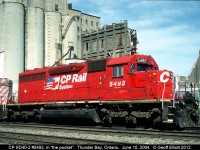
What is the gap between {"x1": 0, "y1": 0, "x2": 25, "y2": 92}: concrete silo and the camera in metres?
43.9

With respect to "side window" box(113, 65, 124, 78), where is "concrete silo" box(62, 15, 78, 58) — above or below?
above

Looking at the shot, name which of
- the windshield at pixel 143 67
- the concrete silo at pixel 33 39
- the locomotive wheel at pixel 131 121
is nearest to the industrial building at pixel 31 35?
the concrete silo at pixel 33 39

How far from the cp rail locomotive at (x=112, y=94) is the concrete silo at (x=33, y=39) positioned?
86.3 feet

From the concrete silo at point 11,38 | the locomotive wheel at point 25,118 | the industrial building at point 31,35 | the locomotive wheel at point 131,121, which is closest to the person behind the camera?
the locomotive wheel at point 131,121

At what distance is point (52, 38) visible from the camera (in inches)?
1987

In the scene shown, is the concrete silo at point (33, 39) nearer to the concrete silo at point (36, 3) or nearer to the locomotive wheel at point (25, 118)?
the concrete silo at point (36, 3)

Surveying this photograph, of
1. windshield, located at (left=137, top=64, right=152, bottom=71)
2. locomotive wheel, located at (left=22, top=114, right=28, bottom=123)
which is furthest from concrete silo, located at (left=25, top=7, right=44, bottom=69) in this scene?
windshield, located at (left=137, top=64, right=152, bottom=71)

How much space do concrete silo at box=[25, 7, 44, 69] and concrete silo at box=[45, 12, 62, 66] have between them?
6.08 ft

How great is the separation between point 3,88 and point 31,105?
3336 millimetres

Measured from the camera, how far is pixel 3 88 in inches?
913

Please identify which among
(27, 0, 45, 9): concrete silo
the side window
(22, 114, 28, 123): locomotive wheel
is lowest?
(22, 114, 28, 123): locomotive wheel

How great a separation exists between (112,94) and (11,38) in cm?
3134

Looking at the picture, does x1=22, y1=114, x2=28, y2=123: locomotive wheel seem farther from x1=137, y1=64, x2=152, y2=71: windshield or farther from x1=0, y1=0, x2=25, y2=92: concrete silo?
x1=0, y1=0, x2=25, y2=92: concrete silo

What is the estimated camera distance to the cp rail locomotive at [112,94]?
14.7 meters
